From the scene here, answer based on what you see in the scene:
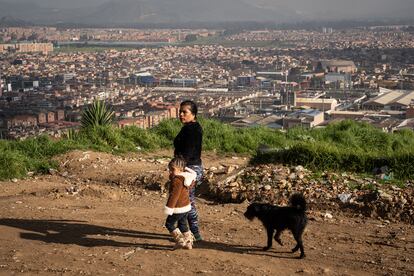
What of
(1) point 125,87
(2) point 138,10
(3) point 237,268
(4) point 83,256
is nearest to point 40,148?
(4) point 83,256

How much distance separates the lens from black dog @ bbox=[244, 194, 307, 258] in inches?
187

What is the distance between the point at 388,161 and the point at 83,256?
4079mm

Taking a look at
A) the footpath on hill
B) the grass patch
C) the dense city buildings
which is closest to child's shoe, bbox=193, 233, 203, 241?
the footpath on hill

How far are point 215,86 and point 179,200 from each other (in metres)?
33.5

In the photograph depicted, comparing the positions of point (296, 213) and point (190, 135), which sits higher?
point (190, 135)

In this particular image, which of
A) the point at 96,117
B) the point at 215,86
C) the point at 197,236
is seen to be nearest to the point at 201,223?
the point at 197,236

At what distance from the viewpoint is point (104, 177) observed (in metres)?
7.99

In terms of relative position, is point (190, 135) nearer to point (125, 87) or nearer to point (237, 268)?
point (237, 268)

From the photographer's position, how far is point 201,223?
589 centimetres

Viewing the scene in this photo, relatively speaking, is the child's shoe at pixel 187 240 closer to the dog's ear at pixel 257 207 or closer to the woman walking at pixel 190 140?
the woman walking at pixel 190 140

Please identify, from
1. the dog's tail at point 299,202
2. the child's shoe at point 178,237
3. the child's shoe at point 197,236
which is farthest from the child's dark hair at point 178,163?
the dog's tail at point 299,202

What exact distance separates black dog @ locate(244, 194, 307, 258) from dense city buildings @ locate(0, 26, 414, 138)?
7.71 metres

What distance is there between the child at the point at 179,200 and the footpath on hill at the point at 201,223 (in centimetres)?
13

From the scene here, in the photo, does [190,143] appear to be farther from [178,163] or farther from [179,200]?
[179,200]
